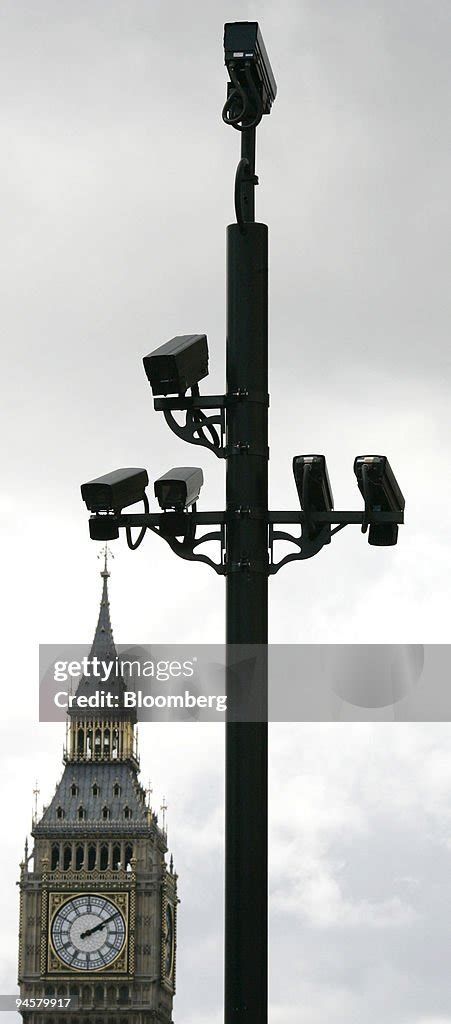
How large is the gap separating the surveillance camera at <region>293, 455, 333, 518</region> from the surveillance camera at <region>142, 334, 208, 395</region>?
0.71 m

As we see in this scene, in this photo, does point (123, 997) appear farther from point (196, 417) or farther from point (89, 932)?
point (196, 417)

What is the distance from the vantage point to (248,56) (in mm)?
10352

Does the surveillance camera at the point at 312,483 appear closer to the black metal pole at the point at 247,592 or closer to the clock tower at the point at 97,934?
the black metal pole at the point at 247,592

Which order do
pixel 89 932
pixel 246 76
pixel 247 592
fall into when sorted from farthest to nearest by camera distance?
1. pixel 89 932
2. pixel 246 76
3. pixel 247 592

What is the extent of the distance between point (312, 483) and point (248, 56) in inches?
85.6

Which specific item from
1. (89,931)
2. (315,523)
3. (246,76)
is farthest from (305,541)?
(89,931)

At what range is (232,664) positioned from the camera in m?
10.3

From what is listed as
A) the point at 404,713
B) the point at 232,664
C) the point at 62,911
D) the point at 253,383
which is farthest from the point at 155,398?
the point at 62,911

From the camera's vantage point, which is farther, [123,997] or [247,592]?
[123,997]

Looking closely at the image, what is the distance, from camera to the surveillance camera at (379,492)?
10.1 meters

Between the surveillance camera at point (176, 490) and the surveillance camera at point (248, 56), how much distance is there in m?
1.92

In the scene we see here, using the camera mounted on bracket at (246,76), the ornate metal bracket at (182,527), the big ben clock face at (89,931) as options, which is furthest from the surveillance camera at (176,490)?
the big ben clock face at (89,931)

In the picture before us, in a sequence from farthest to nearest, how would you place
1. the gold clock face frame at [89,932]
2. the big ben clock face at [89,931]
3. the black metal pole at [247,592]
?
1. the big ben clock face at [89,931]
2. the gold clock face frame at [89,932]
3. the black metal pole at [247,592]

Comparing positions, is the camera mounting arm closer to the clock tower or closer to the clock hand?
the clock tower
